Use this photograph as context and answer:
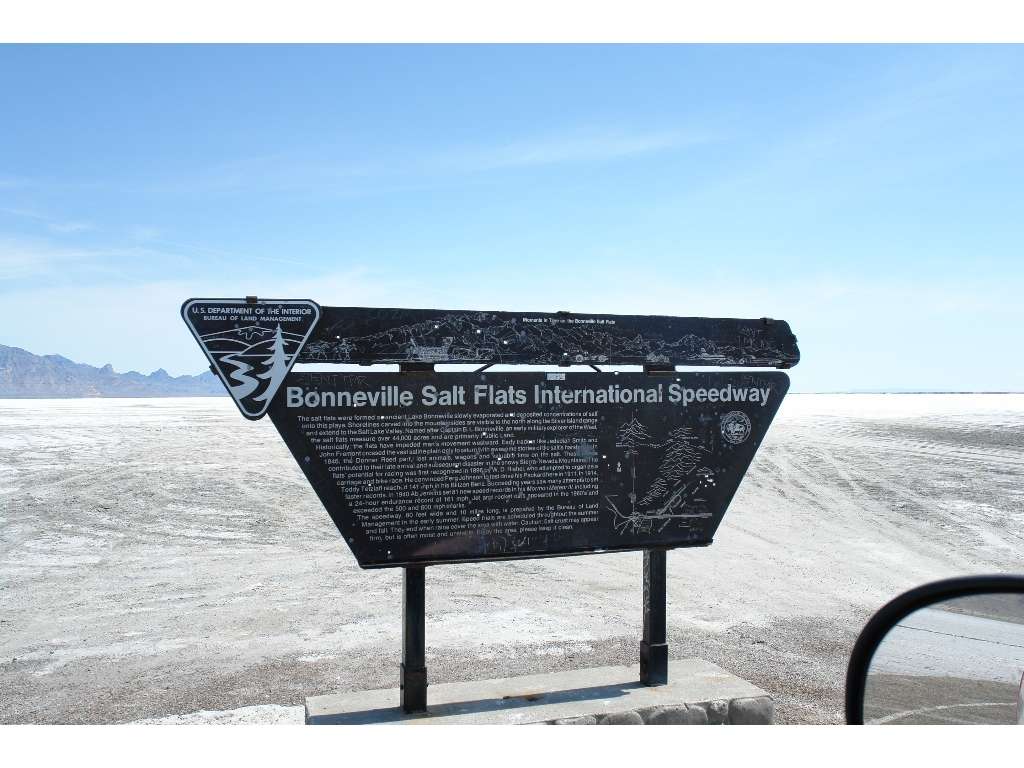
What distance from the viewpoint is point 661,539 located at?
440cm

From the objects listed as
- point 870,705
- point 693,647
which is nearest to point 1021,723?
point 870,705

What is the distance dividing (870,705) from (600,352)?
8.45 ft

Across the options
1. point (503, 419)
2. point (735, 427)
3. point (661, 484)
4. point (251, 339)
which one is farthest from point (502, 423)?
point (735, 427)

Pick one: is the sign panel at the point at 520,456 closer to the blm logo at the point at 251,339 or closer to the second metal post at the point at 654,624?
the blm logo at the point at 251,339

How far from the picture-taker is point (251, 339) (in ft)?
12.2

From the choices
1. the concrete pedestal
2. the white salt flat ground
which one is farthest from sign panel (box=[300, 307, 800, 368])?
the white salt flat ground

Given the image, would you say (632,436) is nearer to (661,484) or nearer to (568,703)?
(661,484)

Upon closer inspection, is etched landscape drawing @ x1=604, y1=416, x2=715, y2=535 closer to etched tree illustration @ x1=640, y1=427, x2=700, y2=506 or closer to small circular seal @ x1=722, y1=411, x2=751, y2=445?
etched tree illustration @ x1=640, y1=427, x2=700, y2=506

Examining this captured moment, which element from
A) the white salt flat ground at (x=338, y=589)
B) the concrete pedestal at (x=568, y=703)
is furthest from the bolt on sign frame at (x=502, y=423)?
the white salt flat ground at (x=338, y=589)

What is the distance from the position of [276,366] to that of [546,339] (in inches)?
59.9

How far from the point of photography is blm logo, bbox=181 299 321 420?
144 inches

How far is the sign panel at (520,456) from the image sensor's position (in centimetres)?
383

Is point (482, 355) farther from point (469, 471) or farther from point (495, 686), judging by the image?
point (495, 686)

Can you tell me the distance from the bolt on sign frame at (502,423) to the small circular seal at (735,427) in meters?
0.01
